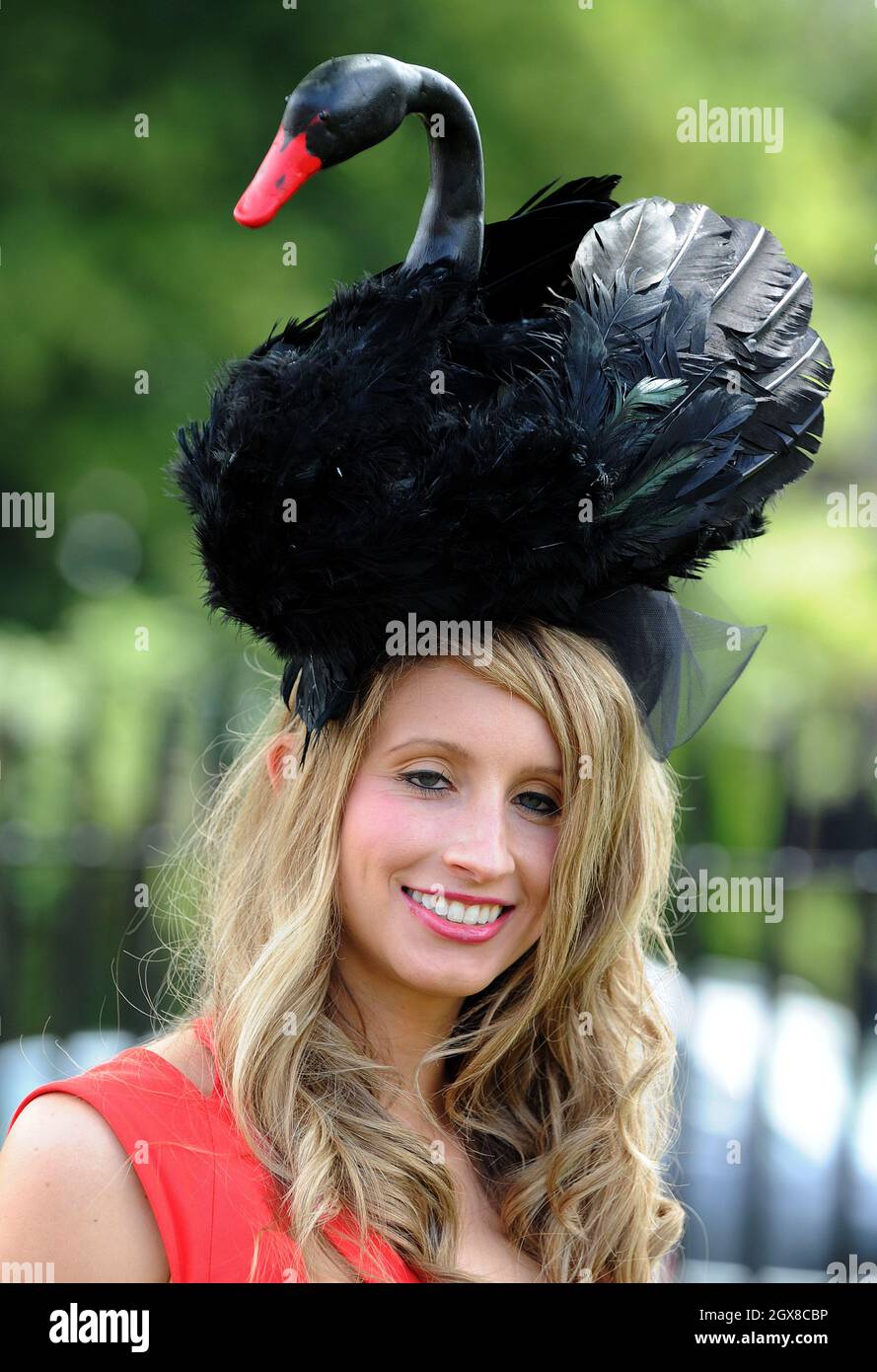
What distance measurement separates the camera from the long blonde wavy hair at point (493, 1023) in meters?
2.39

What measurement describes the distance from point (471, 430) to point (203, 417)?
12.9 feet

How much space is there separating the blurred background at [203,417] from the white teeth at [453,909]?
3.25 meters

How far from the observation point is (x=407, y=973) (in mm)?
2414

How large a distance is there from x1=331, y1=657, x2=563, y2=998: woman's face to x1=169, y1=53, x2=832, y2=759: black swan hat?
12 cm

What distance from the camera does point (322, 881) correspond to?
2.43 meters

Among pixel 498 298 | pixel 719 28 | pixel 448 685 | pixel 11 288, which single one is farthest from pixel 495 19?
pixel 448 685

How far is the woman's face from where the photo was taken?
7.79 ft

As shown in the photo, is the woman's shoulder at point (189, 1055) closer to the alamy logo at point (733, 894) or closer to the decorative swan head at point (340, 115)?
the decorative swan head at point (340, 115)

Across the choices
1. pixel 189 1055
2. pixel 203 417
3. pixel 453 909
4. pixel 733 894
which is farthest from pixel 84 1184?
pixel 733 894

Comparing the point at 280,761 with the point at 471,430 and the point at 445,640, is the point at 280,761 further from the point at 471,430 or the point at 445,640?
the point at 471,430

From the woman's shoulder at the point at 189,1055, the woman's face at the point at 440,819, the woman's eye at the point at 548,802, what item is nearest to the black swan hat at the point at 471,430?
the woman's face at the point at 440,819

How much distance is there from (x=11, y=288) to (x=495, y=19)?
2128mm

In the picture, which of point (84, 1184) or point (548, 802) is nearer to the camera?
point (84, 1184)
